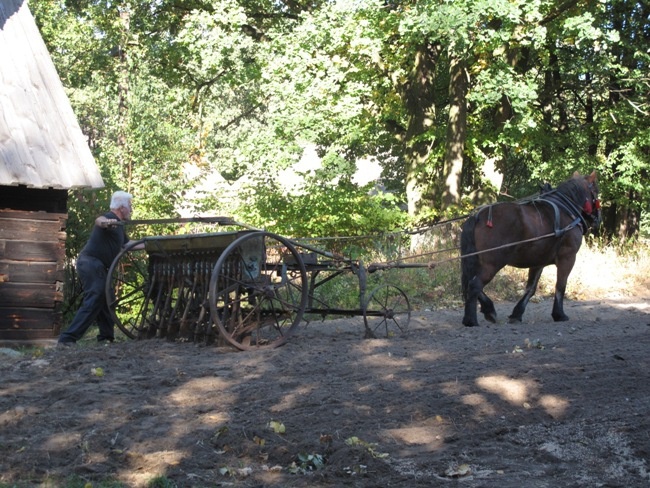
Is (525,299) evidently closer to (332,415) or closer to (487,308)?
(487,308)

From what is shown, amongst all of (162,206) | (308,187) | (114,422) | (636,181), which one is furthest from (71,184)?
(636,181)

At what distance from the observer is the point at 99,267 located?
10734 millimetres

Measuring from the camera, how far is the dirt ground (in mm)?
5426

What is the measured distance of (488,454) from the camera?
5.75m

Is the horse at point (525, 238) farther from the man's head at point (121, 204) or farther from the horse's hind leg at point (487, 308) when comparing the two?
the man's head at point (121, 204)

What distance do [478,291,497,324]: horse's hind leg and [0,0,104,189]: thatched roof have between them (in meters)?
5.50

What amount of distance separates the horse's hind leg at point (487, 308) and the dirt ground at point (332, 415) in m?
2.71

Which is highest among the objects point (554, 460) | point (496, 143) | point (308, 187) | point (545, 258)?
point (496, 143)

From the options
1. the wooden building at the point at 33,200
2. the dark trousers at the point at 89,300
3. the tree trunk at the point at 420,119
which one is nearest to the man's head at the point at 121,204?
the dark trousers at the point at 89,300

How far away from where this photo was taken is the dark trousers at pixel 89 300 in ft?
34.6

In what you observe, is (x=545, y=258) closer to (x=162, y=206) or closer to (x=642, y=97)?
(x=162, y=206)

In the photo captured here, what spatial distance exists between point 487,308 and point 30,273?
6.24m

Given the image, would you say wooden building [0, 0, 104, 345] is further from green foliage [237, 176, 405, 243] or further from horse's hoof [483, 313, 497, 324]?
green foliage [237, 176, 405, 243]

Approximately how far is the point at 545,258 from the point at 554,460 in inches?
301
